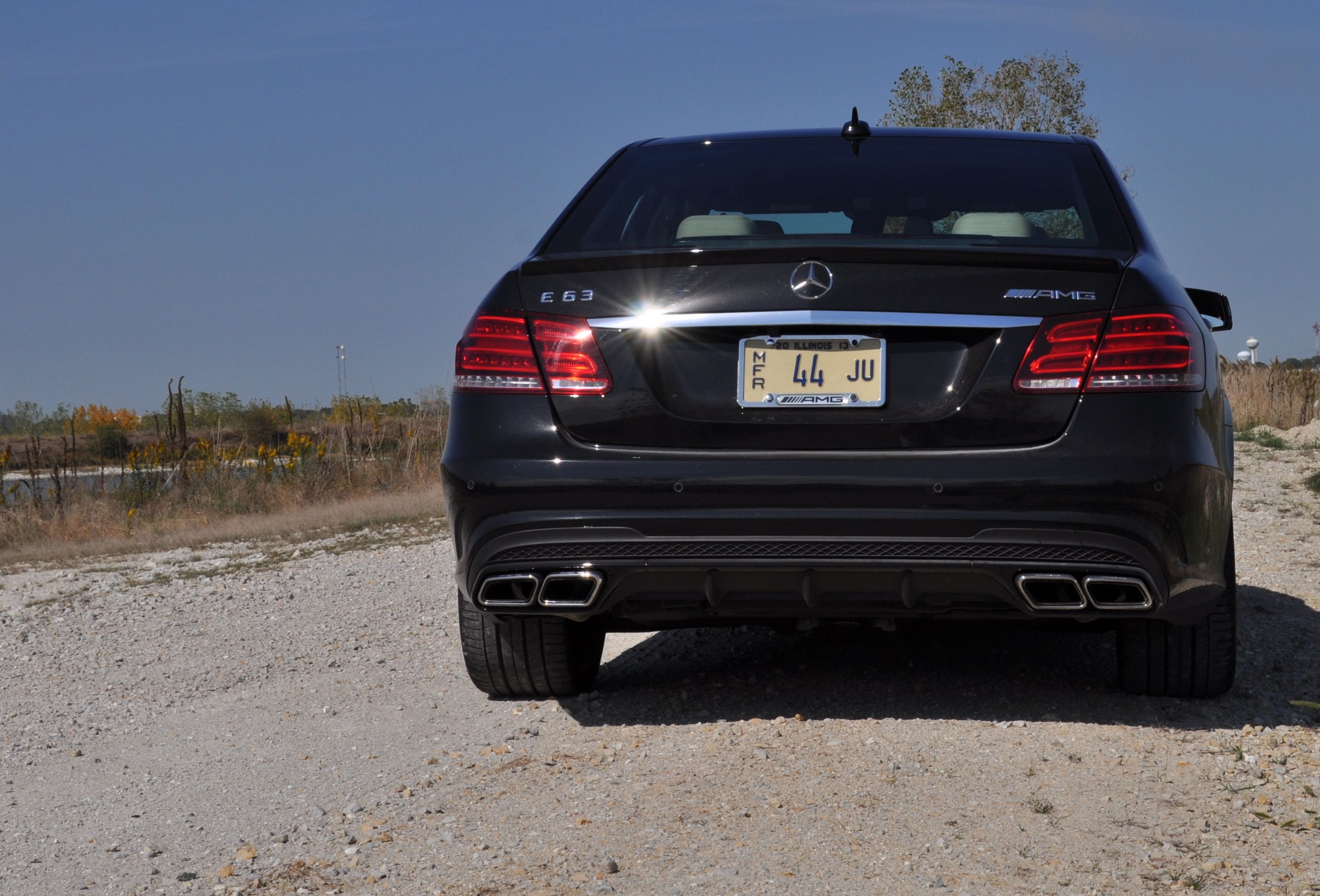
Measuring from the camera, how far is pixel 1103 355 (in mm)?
3191

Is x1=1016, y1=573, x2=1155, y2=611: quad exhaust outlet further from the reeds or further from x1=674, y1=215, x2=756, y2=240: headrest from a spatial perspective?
the reeds

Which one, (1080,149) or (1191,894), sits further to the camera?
(1080,149)

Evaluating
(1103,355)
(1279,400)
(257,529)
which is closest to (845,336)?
(1103,355)

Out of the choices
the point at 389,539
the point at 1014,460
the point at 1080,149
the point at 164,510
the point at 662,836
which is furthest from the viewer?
the point at 164,510

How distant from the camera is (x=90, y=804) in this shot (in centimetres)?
348

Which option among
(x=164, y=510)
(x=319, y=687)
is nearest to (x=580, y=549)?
(x=319, y=687)

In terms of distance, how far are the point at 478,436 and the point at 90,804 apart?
1.43 m

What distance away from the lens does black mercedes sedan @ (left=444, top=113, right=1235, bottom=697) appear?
Result: 10.4 feet

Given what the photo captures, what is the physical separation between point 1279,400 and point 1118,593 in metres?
19.5

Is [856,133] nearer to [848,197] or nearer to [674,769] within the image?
[848,197]

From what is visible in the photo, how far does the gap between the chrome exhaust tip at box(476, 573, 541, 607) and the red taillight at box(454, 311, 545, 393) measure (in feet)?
1.59

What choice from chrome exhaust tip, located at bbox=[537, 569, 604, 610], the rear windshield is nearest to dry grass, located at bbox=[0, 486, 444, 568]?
the rear windshield

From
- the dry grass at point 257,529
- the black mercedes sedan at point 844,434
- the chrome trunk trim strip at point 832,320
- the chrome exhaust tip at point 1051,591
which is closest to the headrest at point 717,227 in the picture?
the black mercedes sedan at point 844,434

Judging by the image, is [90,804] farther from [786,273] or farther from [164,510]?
[164,510]
